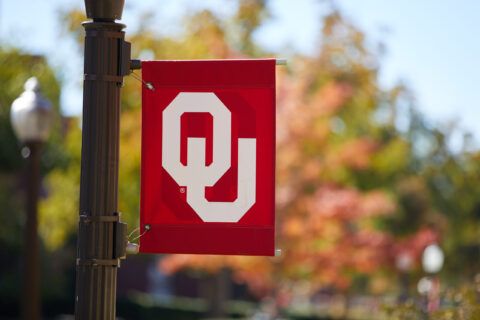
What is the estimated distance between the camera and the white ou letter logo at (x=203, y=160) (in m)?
4.29

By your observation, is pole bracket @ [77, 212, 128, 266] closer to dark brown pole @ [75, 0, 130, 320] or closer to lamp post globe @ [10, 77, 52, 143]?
dark brown pole @ [75, 0, 130, 320]

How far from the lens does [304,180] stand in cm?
2530

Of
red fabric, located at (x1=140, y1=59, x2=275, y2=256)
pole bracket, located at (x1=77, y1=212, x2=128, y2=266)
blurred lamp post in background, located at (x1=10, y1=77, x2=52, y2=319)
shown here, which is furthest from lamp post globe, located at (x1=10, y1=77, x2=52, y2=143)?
pole bracket, located at (x1=77, y1=212, x2=128, y2=266)

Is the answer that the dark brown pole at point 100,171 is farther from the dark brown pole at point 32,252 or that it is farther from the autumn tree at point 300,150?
the autumn tree at point 300,150

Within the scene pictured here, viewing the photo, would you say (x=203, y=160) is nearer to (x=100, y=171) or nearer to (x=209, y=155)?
(x=209, y=155)

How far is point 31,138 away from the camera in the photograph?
10.8 metres

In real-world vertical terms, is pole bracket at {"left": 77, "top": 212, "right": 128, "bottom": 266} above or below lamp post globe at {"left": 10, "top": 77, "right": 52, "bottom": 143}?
below

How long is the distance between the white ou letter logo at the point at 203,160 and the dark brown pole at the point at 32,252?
695 centimetres

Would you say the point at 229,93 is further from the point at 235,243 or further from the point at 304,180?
the point at 304,180

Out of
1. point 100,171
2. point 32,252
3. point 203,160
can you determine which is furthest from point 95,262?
point 32,252

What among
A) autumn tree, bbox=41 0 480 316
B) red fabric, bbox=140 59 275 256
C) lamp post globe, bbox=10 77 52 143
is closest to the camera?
red fabric, bbox=140 59 275 256

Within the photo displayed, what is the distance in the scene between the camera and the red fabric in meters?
4.27

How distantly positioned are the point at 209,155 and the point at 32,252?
287 inches

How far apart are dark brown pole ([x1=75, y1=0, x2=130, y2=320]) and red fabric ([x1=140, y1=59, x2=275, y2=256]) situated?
42 centimetres
